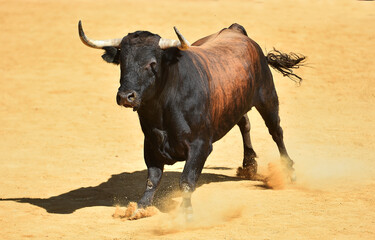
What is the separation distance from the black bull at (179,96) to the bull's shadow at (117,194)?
0.69m

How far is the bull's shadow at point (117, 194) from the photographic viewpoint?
341 inches

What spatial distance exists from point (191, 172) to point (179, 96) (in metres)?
0.85

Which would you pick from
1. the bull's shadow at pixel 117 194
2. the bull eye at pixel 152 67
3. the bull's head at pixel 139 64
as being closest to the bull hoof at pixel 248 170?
the bull's shadow at pixel 117 194

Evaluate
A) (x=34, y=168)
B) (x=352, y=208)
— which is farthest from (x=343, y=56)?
(x=352, y=208)

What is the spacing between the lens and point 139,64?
7.51 meters

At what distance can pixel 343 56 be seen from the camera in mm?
20438

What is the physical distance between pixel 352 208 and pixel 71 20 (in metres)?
17.9

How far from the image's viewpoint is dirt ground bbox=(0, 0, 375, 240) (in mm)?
7633

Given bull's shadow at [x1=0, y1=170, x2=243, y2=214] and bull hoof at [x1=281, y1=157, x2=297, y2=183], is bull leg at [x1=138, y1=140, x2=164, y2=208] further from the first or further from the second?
bull hoof at [x1=281, y1=157, x2=297, y2=183]

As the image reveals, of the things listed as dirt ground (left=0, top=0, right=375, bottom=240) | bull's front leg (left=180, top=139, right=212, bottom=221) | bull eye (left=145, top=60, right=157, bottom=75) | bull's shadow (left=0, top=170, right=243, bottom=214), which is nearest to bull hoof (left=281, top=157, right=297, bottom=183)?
dirt ground (left=0, top=0, right=375, bottom=240)

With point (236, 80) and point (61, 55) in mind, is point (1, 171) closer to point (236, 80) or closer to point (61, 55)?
point (236, 80)

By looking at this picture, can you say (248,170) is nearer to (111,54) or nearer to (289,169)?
(289,169)

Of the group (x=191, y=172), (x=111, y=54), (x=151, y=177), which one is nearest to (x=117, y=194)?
(x=151, y=177)

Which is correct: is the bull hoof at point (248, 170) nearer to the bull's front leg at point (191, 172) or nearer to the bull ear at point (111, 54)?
the bull's front leg at point (191, 172)
